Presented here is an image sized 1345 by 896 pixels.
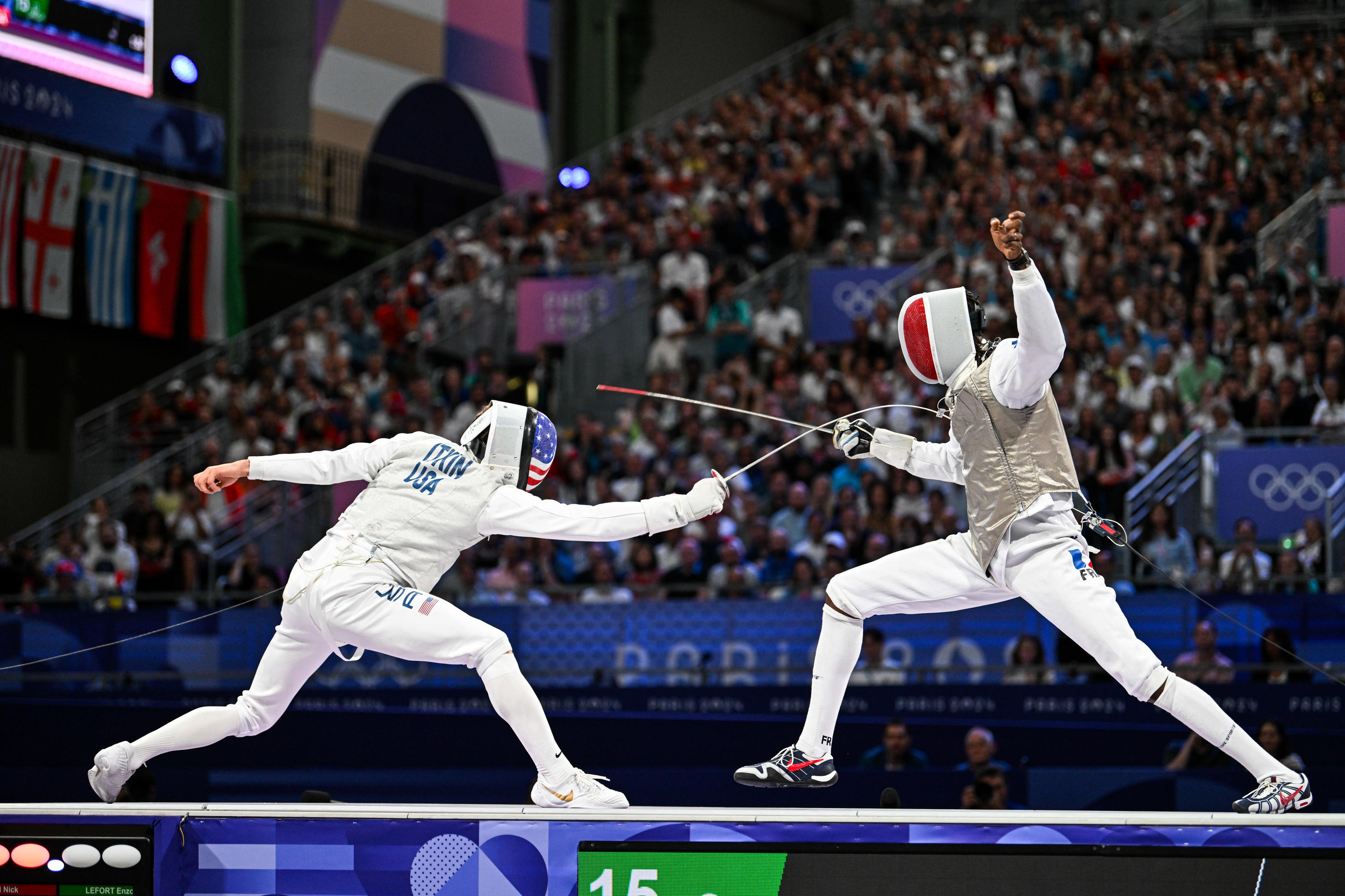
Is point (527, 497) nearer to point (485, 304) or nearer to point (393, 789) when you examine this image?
point (393, 789)

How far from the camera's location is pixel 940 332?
4.79 m

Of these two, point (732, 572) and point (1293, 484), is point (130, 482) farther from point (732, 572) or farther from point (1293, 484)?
point (1293, 484)

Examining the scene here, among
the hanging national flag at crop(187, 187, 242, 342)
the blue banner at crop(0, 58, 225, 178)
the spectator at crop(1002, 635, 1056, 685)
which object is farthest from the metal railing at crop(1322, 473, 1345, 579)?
the hanging national flag at crop(187, 187, 242, 342)

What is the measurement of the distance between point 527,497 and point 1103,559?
5.12m

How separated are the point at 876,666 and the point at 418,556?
4477mm

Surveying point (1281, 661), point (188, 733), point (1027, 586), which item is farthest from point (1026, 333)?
point (1281, 661)

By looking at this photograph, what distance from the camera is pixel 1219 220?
1195 centimetres

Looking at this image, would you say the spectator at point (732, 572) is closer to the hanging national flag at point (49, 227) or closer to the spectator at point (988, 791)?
the spectator at point (988, 791)

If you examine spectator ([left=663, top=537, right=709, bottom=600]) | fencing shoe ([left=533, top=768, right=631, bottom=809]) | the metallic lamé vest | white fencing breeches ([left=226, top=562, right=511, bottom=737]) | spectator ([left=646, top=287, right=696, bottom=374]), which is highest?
spectator ([left=646, top=287, right=696, bottom=374])

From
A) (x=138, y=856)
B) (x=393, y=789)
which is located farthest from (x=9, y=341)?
(x=138, y=856)

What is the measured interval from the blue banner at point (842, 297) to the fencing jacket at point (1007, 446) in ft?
25.5

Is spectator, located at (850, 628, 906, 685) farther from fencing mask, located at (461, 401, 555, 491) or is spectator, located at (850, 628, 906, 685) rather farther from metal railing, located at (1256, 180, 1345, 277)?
metal railing, located at (1256, 180, 1345, 277)

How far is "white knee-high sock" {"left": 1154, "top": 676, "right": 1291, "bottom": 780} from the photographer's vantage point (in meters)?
4.32

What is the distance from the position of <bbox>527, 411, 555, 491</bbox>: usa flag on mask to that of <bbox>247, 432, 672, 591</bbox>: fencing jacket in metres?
0.12
